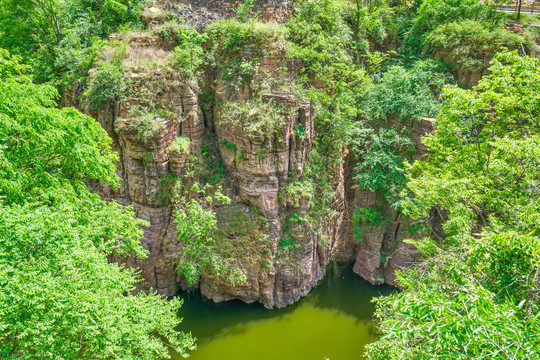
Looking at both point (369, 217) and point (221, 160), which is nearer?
point (221, 160)

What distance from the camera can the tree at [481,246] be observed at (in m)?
3.40

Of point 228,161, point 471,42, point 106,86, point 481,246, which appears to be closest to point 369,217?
point 228,161

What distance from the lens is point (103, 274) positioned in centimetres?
672

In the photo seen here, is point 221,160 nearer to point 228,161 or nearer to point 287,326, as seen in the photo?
point 228,161

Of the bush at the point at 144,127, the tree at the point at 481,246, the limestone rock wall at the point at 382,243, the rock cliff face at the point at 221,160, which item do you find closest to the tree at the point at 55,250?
the bush at the point at 144,127

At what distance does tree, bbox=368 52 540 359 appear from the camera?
11.2 ft

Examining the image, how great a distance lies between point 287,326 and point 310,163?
23.9 feet

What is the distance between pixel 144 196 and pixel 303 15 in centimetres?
1101

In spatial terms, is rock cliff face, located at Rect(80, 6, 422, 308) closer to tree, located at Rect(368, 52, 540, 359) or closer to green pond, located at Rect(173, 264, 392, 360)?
green pond, located at Rect(173, 264, 392, 360)

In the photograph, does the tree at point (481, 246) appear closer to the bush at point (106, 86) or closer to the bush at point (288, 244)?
the bush at point (288, 244)

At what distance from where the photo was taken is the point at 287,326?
13.8m

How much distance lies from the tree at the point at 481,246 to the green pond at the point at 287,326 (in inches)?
173

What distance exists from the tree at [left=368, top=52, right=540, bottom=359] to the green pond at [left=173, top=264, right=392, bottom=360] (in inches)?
173

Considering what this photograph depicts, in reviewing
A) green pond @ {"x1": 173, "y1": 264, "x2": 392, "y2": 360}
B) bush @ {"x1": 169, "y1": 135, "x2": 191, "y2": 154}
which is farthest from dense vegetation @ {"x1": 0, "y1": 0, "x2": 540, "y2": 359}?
green pond @ {"x1": 173, "y1": 264, "x2": 392, "y2": 360}
